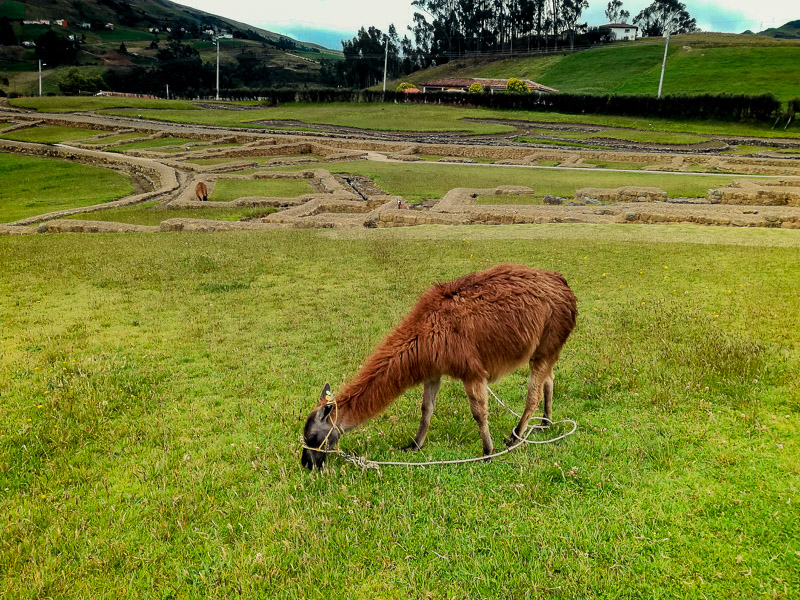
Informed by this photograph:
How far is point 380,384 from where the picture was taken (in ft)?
15.6

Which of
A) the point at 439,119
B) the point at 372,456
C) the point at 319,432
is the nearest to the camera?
the point at 319,432

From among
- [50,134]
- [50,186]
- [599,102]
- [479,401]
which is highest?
[599,102]

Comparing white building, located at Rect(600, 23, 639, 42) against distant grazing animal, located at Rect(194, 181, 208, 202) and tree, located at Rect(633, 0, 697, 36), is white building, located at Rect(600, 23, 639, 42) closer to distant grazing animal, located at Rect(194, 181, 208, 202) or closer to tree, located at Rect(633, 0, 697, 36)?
tree, located at Rect(633, 0, 697, 36)

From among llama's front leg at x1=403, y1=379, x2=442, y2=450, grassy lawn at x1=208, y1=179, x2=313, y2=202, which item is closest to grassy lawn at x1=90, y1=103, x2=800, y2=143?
grassy lawn at x1=208, y1=179, x2=313, y2=202

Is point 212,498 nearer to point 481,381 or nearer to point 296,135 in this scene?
point 481,381

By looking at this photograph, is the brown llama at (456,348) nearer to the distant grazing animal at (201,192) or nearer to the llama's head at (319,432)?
the llama's head at (319,432)

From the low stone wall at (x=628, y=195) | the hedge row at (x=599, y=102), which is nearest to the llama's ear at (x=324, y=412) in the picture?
the low stone wall at (x=628, y=195)

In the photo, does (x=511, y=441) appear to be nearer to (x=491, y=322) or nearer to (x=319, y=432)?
(x=491, y=322)

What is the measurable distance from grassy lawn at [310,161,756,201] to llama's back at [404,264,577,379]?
67.3 feet

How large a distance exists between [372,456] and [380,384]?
2.72 feet

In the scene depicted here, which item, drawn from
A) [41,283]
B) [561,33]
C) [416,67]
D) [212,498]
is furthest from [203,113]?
[561,33]

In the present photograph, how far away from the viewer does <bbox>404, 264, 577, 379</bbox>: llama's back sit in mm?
4781

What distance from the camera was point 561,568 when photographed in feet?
11.7

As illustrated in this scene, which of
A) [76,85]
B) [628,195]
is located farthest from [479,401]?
[76,85]
